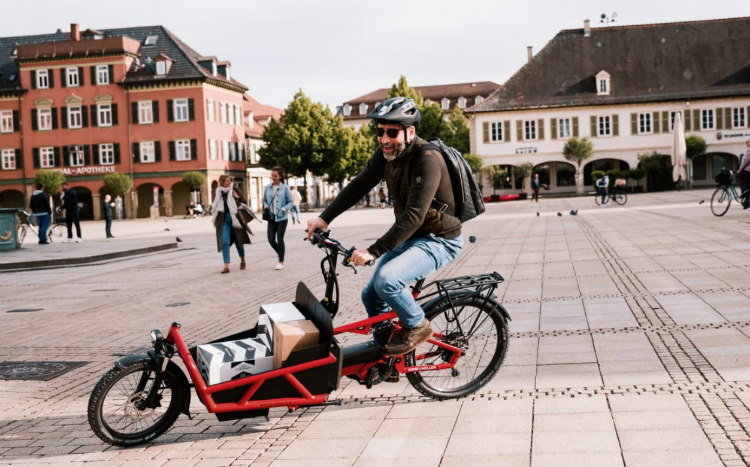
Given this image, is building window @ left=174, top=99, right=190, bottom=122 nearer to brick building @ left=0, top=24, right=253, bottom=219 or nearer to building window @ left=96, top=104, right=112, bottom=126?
brick building @ left=0, top=24, right=253, bottom=219

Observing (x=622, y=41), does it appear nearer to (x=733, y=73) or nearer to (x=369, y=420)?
(x=733, y=73)

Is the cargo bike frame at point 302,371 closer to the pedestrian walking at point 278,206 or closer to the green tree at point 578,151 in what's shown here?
the pedestrian walking at point 278,206

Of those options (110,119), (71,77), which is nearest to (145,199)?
(110,119)

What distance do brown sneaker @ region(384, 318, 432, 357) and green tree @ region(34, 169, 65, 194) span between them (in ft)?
202

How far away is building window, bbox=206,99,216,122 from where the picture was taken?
215 ft

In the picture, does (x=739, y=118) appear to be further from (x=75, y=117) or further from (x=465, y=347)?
(x=465, y=347)

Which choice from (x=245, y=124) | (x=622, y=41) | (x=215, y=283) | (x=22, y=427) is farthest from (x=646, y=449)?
(x=245, y=124)

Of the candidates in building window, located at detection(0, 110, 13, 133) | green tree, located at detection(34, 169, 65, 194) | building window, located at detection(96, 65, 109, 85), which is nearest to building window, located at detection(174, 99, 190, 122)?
building window, located at detection(96, 65, 109, 85)

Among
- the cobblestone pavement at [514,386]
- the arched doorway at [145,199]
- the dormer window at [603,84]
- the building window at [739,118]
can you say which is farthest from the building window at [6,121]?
the cobblestone pavement at [514,386]

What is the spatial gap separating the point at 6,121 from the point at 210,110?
16.1 metres

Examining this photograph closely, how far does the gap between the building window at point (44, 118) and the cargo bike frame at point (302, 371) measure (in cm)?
6608

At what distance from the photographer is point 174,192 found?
66250 millimetres

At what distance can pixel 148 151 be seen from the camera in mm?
65125

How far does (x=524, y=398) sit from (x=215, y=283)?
28.7 feet
